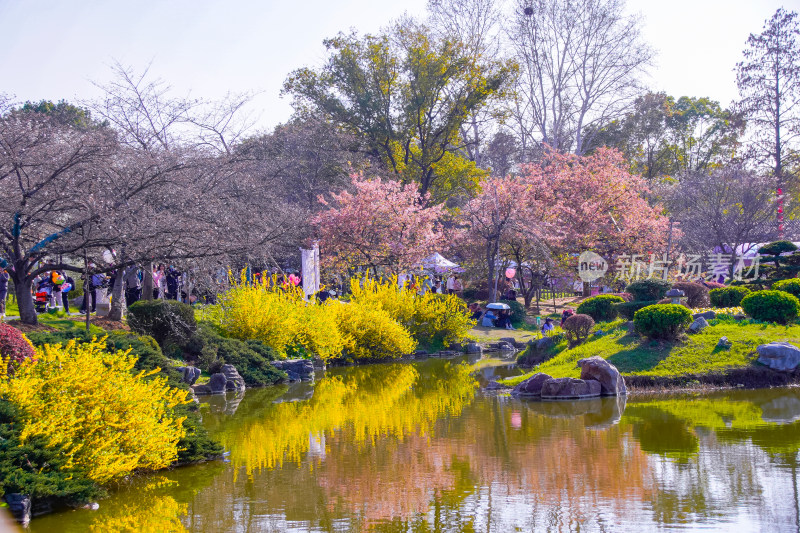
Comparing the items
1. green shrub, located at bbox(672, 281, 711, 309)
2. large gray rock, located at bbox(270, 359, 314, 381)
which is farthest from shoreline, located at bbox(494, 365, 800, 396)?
green shrub, located at bbox(672, 281, 711, 309)

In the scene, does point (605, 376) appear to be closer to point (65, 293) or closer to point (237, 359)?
point (237, 359)

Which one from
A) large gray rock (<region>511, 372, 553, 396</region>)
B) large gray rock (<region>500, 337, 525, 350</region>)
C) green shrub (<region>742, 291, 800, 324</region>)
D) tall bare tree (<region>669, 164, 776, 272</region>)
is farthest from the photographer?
tall bare tree (<region>669, 164, 776, 272</region>)

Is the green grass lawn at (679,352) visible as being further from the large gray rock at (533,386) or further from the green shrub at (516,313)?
the green shrub at (516,313)

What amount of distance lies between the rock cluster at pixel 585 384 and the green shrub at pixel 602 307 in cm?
604

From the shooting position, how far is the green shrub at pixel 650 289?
19.8 metres

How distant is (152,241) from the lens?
47.7ft

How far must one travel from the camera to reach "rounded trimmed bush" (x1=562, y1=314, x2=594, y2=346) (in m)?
17.2

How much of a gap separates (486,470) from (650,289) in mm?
12510

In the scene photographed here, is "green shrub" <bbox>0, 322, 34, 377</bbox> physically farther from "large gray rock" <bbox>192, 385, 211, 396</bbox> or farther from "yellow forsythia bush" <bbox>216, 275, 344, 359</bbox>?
"yellow forsythia bush" <bbox>216, 275, 344, 359</bbox>

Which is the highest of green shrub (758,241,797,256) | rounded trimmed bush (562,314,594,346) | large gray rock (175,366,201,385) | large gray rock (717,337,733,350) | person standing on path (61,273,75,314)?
green shrub (758,241,797,256)

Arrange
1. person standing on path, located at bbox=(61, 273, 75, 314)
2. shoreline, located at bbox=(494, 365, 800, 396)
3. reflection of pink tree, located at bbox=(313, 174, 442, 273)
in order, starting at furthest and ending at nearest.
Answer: reflection of pink tree, located at bbox=(313, 174, 442, 273)
person standing on path, located at bbox=(61, 273, 75, 314)
shoreline, located at bbox=(494, 365, 800, 396)

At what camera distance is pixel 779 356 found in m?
14.6

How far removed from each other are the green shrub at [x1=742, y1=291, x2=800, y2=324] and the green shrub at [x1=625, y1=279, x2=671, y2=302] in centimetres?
311

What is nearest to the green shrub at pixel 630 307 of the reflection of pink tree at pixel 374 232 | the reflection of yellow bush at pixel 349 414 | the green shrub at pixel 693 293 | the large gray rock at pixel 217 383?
the green shrub at pixel 693 293
